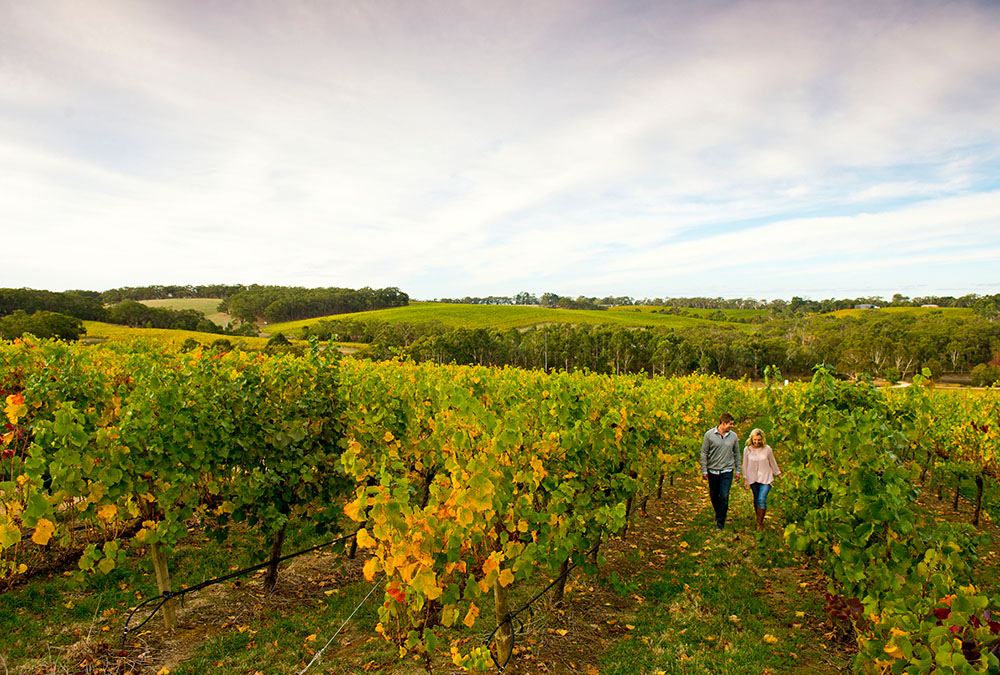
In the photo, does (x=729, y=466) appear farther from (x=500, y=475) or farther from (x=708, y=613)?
(x=500, y=475)

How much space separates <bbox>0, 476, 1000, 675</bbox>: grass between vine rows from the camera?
434cm

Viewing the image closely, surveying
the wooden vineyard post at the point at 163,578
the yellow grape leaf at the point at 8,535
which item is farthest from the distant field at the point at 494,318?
the yellow grape leaf at the point at 8,535

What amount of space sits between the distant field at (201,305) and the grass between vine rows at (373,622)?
10155 cm

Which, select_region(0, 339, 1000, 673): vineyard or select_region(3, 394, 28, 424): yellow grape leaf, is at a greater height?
select_region(3, 394, 28, 424): yellow grape leaf

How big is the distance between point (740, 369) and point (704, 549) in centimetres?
7994

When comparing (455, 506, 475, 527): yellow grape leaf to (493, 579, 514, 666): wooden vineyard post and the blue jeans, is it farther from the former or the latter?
the blue jeans

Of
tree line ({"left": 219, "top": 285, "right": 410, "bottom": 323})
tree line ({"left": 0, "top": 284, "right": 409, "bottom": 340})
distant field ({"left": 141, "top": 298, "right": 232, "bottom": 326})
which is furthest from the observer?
tree line ({"left": 219, "top": 285, "right": 410, "bottom": 323})

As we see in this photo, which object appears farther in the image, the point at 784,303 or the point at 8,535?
the point at 784,303

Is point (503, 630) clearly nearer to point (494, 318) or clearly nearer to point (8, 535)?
point (8, 535)

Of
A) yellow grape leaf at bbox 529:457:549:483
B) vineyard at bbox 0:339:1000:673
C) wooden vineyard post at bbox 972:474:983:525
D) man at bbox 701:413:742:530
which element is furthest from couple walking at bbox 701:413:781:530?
wooden vineyard post at bbox 972:474:983:525

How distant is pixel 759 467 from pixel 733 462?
454mm

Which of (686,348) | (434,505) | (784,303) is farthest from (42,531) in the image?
(784,303)

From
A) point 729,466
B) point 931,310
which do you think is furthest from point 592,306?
point 729,466

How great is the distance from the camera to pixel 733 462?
777 cm
